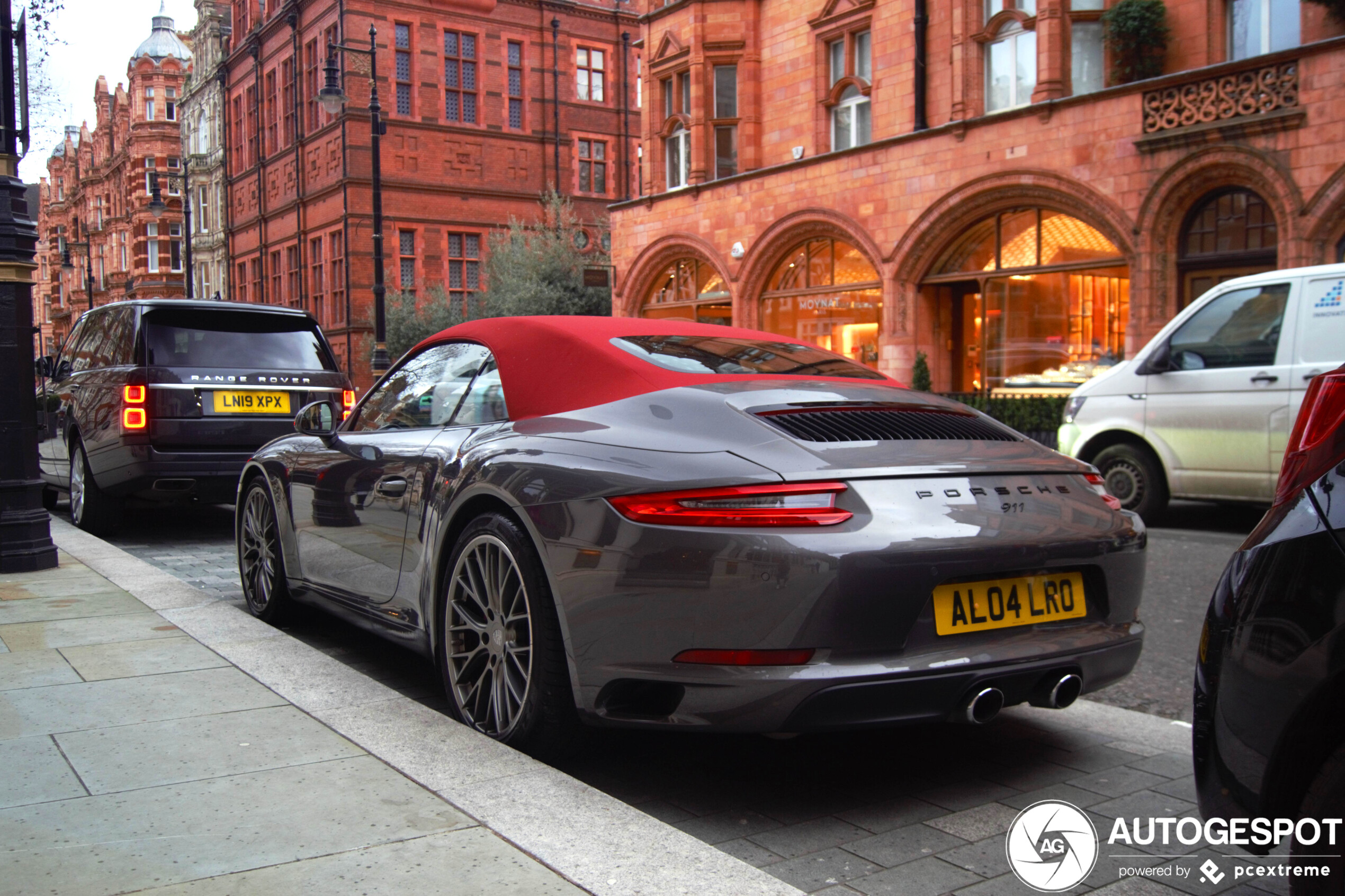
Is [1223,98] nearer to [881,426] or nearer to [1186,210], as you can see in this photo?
[1186,210]

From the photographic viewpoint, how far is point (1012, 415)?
17125 mm

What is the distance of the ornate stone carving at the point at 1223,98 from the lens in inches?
583

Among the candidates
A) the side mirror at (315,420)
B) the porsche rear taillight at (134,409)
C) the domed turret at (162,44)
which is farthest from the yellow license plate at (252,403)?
the domed turret at (162,44)

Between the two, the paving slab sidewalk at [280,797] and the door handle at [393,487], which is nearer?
the paving slab sidewalk at [280,797]

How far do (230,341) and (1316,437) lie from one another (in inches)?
325

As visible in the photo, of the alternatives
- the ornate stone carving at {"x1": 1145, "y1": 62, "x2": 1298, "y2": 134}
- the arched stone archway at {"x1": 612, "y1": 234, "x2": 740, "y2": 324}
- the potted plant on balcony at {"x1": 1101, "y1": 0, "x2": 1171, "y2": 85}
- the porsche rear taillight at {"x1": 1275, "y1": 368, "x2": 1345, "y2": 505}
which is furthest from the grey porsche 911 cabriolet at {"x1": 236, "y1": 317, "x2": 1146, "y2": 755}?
the arched stone archway at {"x1": 612, "y1": 234, "x2": 740, "y2": 324}

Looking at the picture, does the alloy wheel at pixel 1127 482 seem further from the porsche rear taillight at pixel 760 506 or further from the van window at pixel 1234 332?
the porsche rear taillight at pixel 760 506

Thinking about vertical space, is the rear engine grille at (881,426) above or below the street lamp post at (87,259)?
below

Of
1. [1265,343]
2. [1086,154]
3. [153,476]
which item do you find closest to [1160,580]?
[1265,343]

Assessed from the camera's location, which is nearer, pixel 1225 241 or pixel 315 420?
pixel 315 420

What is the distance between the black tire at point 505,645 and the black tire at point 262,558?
71.6 inches

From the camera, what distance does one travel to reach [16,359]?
6.89 metres

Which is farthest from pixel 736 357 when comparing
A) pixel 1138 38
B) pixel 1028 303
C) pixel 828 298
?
pixel 828 298

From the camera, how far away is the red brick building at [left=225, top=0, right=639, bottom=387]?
1479 inches
